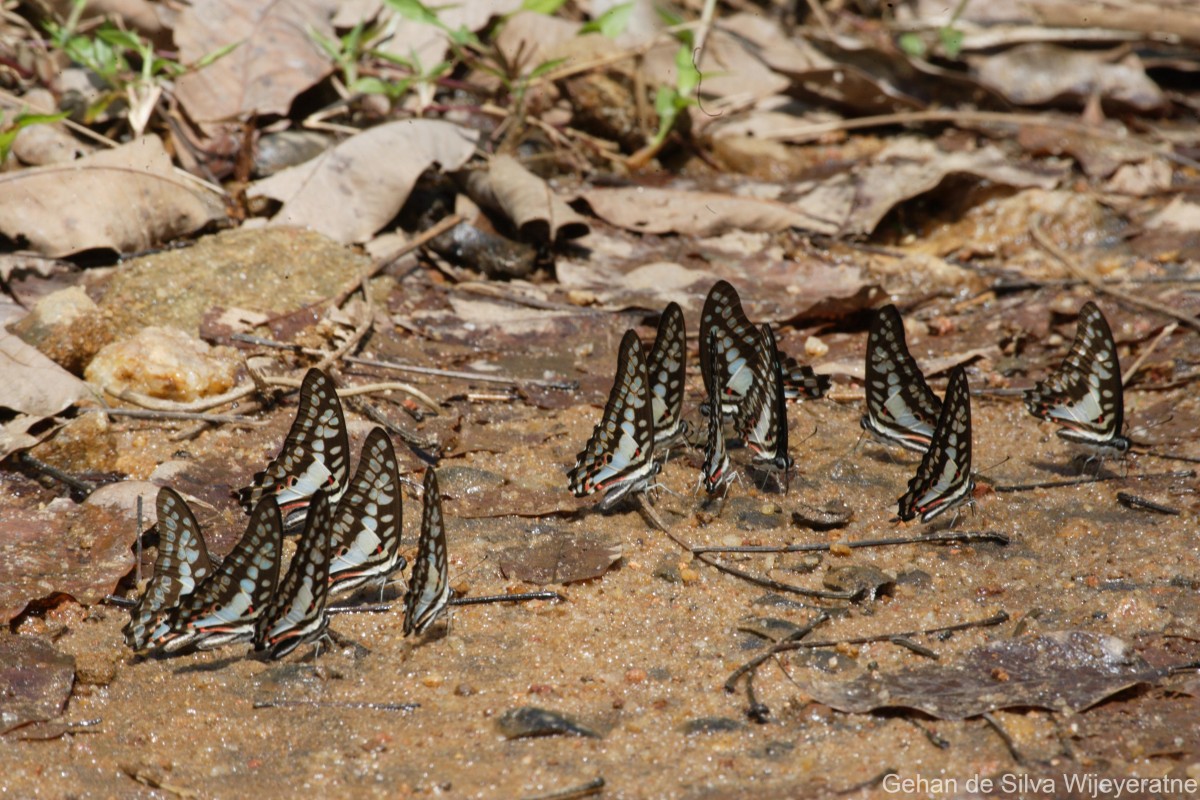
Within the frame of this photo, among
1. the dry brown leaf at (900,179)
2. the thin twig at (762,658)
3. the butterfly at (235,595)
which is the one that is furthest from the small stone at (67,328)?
the dry brown leaf at (900,179)

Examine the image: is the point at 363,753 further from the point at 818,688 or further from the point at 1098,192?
the point at 1098,192

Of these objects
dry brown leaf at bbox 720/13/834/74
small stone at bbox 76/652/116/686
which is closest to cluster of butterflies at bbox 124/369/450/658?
small stone at bbox 76/652/116/686

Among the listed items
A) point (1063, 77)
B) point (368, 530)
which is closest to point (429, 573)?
point (368, 530)

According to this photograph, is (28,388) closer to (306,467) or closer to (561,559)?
(306,467)

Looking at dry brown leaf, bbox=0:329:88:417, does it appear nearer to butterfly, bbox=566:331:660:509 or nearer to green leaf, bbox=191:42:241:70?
butterfly, bbox=566:331:660:509

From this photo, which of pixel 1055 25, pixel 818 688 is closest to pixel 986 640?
pixel 818 688

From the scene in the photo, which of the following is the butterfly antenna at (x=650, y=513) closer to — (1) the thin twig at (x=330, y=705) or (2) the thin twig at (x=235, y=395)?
(2) the thin twig at (x=235, y=395)
